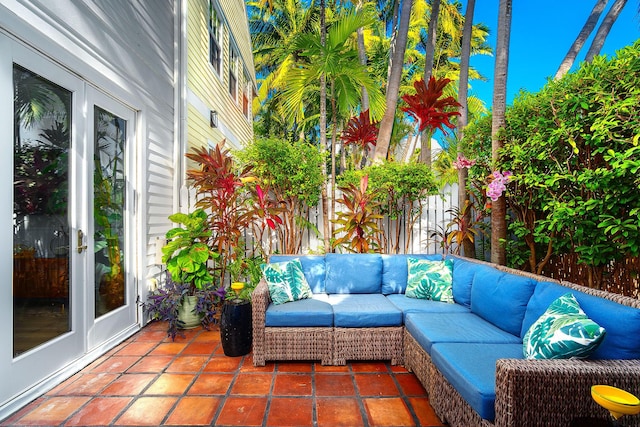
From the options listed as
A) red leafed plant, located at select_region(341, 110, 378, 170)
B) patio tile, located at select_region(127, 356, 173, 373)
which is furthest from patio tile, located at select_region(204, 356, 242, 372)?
red leafed plant, located at select_region(341, 110, 378, 170)

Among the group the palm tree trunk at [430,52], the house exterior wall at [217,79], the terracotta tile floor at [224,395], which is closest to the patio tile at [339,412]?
the terracotta tile floor at [224,395]

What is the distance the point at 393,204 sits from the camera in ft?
15.0

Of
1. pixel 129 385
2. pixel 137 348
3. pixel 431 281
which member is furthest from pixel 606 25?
pixel 137 348

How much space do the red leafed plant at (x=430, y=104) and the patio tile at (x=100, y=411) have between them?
4.17 metres

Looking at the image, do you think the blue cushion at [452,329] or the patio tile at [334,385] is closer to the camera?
the blue cushion at [452,329]

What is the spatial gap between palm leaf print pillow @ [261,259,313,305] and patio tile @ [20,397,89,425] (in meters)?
1.53

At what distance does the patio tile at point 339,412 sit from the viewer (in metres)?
2.04

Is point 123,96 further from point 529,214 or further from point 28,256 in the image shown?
point 529,214

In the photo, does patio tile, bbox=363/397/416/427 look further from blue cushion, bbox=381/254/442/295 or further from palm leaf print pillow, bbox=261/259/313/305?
blue cushion, bbox=381/254/442/295

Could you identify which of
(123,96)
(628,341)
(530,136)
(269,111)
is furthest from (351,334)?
(269,111)

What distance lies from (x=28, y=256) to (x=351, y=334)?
8.14ft

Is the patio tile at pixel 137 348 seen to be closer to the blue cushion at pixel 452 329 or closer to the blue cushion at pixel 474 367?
the blue cushion at pixel 452 329

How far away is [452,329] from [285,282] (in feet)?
4.87

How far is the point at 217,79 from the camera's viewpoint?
6.51 meters
